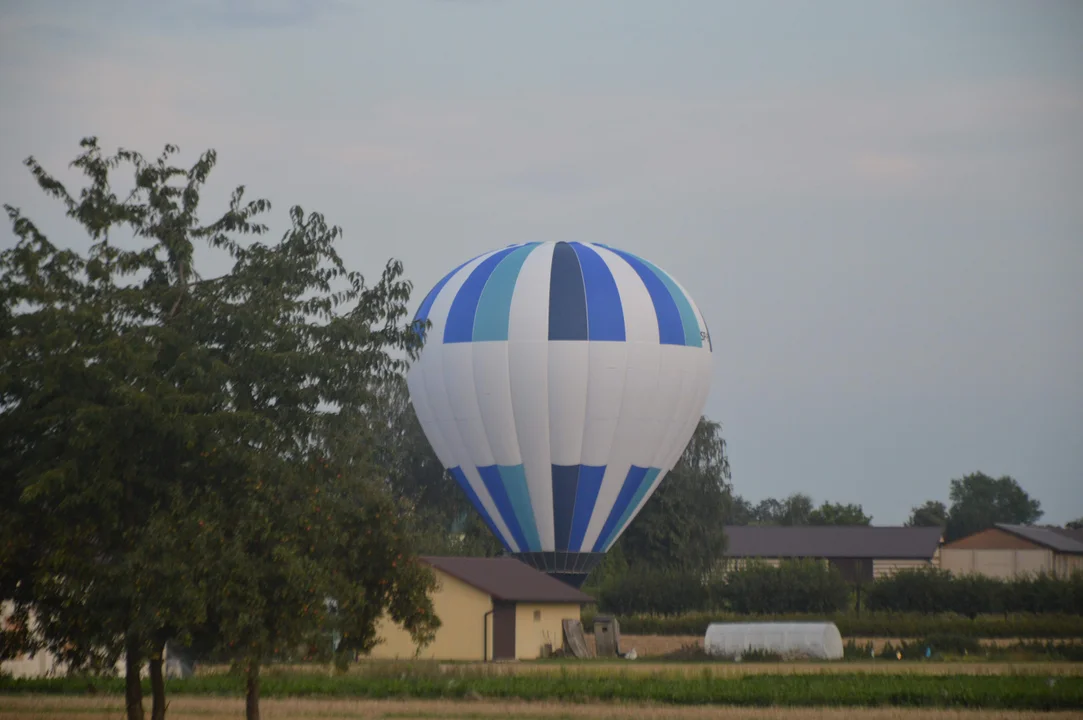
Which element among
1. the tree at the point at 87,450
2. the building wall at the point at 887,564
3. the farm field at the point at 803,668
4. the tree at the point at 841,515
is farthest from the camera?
the tree at the point at 841,515

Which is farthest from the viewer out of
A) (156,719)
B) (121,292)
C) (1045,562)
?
(1045,562)

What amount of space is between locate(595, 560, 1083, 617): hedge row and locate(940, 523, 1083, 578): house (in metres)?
35.6

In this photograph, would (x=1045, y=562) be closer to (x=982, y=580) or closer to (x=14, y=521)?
(x=982, y=580)

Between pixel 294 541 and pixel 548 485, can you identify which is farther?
pixel 548 485

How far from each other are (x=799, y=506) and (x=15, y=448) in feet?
510

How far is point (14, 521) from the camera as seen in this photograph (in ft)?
61.6

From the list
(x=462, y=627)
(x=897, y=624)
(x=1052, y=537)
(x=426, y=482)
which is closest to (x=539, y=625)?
(x=462, y=627)

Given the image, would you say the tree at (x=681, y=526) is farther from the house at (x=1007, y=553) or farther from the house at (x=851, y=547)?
the house at (x=1007, y=553)

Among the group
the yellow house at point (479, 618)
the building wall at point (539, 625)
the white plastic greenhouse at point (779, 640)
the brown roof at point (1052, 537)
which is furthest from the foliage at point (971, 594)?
the brown roof at point (1052, 537)

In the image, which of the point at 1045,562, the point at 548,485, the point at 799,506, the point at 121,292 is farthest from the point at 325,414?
the point at 799,506

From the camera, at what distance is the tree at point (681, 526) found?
71500 millimetres

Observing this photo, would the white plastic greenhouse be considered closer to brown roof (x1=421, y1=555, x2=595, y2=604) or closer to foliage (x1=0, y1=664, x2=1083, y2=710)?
brown roof (x1=421, y1=555, x2=595, y2=604)

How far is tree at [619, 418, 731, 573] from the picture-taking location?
71.5 meters

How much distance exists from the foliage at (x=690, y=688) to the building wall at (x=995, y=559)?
67412 mm
